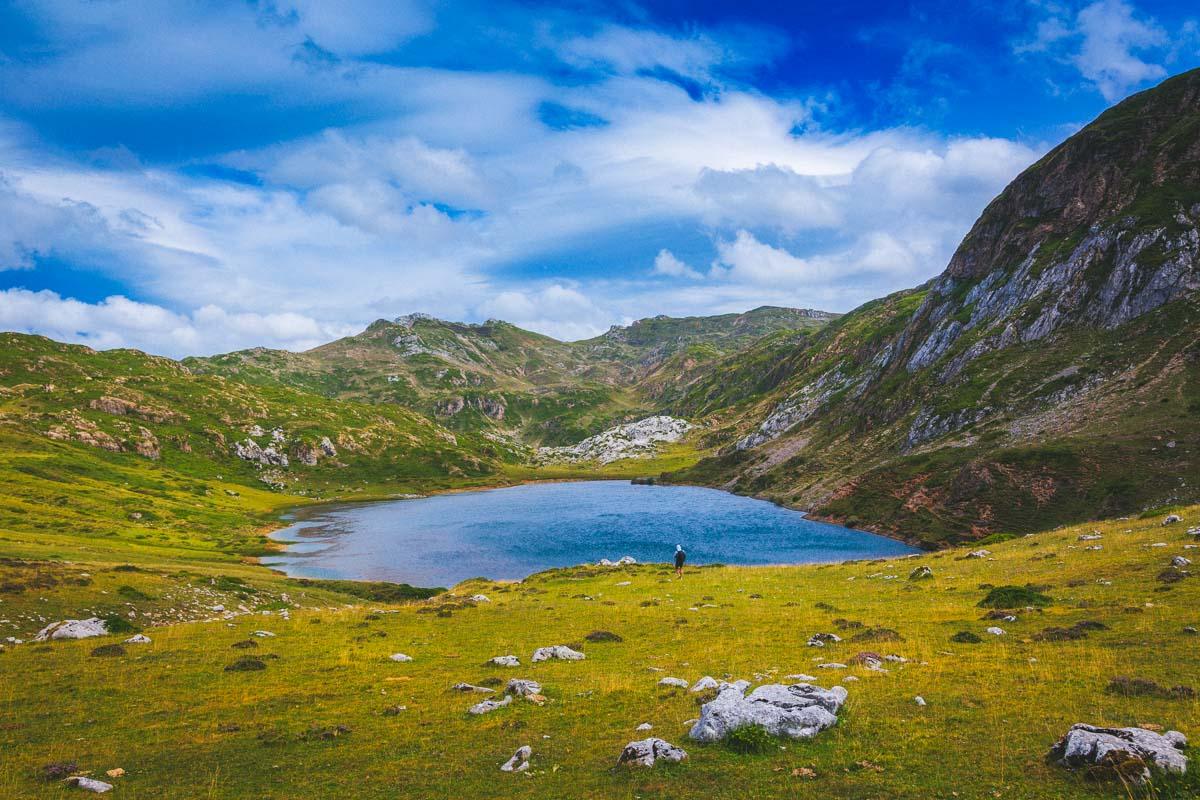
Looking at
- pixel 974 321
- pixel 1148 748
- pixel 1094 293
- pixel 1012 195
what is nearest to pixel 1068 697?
pixel 1148 748

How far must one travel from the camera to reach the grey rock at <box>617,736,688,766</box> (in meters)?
14.6

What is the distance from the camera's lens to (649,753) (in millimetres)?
14695

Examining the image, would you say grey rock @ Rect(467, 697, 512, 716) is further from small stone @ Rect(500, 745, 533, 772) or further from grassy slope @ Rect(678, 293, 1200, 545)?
grassy slope @ Rect(678, 293, 1200, 545)

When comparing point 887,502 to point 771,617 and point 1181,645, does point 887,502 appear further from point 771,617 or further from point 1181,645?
point 1181,645

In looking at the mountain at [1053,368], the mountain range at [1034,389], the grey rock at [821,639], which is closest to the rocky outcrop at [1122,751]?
the grey rock at [821,639]

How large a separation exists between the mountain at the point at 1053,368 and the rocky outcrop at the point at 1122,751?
3345 inches

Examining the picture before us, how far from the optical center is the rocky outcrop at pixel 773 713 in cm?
1545

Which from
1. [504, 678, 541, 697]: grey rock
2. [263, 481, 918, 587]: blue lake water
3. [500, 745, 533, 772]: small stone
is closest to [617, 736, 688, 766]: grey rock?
[500, 745, 533, 772]: small stone

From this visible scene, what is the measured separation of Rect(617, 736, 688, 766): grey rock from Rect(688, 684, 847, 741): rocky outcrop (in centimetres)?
127

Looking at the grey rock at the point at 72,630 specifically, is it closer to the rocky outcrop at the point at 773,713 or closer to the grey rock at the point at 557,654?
the grey rock at the point at 557,654

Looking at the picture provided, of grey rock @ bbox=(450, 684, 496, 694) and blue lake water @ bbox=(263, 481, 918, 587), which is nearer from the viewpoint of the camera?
grey rock @ bbox=(450, 684, 496, 694)

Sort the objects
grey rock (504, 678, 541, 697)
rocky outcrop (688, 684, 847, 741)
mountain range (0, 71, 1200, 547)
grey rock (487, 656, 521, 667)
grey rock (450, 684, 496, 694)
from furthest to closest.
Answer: mountain range (0, 71, 1200, 547)
grey rock (487, 656, 521, 667)
grey rock (450, 684, 496, 694)
grey rock (504, 678, 541, 697)
rocky outcrop (688, 684, 847, 741)

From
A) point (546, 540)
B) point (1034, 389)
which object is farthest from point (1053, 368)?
point (546, 540)

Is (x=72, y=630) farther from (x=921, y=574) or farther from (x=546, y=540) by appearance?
(x=546, y=540)
